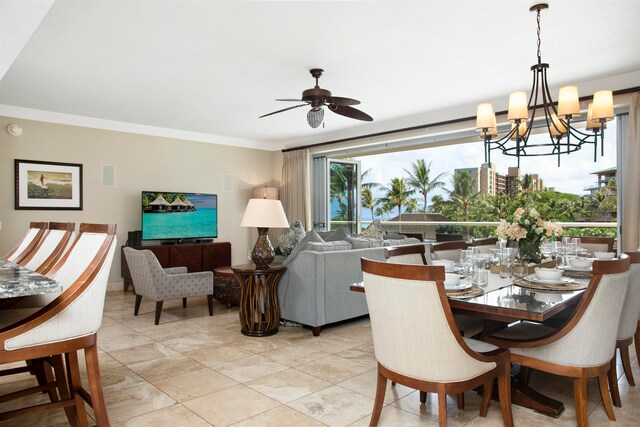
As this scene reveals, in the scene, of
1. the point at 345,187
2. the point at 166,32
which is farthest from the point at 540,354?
the point at 345,187

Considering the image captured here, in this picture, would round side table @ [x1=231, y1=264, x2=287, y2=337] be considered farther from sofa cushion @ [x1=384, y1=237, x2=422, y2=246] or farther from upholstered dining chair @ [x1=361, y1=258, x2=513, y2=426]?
upholstered dining chair @ [x1=361, y1=258, x2=513, y2=426]

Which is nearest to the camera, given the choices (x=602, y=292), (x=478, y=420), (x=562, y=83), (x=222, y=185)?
(x=602, y=292)

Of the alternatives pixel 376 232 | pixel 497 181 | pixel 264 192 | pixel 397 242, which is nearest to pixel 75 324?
pixel 397 242

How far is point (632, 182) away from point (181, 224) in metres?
5.92

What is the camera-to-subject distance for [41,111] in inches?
223

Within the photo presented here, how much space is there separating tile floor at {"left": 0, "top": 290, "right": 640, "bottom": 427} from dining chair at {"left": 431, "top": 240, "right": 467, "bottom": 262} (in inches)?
38.0

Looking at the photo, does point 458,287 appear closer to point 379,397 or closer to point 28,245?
point 379,397

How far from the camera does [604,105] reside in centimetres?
288

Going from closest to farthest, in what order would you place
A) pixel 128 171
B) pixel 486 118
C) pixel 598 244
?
pixel 486 118 < pixel 598 244 < pixel 128 171

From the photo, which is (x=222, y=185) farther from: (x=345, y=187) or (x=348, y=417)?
(x=348, y=417)

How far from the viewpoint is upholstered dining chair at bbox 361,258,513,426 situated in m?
1.74

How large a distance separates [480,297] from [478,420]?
0.71 meters

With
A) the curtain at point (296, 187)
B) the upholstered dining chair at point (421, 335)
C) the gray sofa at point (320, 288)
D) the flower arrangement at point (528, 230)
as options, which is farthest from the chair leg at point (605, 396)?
the curtain at point (296, 187)

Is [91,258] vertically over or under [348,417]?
over
